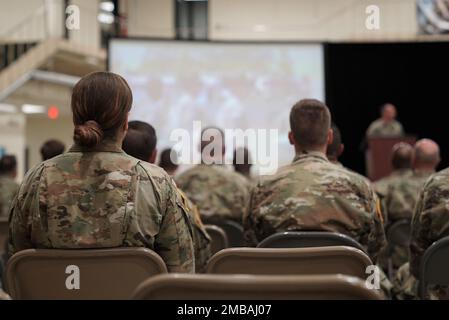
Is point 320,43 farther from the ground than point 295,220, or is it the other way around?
point 320,43

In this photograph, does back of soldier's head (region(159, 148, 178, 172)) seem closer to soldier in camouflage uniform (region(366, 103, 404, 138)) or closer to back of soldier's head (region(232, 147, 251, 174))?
back of soldier's head (region(232, 147, 251, 174))

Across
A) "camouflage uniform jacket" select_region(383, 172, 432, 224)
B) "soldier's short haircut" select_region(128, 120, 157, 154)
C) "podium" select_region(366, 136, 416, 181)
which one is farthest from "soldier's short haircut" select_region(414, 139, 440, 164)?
"podium" select_region(366, 136, 416, 181)

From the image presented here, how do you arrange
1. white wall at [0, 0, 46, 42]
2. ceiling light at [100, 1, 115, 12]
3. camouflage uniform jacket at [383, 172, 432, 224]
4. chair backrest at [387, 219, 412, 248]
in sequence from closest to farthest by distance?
1. chair backrest at [387, 219, 412, 248]
2. camouflage uniform jacket at [383, 172, 432, 224]
3. white wall at [0, 0, 46, 42]
4. ceiling light at [100, 1, 115, 12]

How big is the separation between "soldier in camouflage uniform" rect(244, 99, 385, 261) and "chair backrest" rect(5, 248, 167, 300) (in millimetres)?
772

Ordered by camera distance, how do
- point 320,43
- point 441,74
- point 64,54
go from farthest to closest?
point 64,54 → point 441,74 → point 320,43

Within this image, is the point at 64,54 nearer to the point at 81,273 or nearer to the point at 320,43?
the point at 320,43

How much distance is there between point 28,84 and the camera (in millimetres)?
12359

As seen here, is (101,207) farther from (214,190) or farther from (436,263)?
(214,190)

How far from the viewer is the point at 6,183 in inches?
193

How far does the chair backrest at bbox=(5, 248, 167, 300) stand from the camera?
4.92ft

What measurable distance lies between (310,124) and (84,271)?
129 cm

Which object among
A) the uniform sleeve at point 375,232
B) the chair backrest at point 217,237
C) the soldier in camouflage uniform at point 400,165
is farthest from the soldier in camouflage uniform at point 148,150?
the soldier in camouflage uniform at point 400,165

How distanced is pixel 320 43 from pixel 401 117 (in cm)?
355
